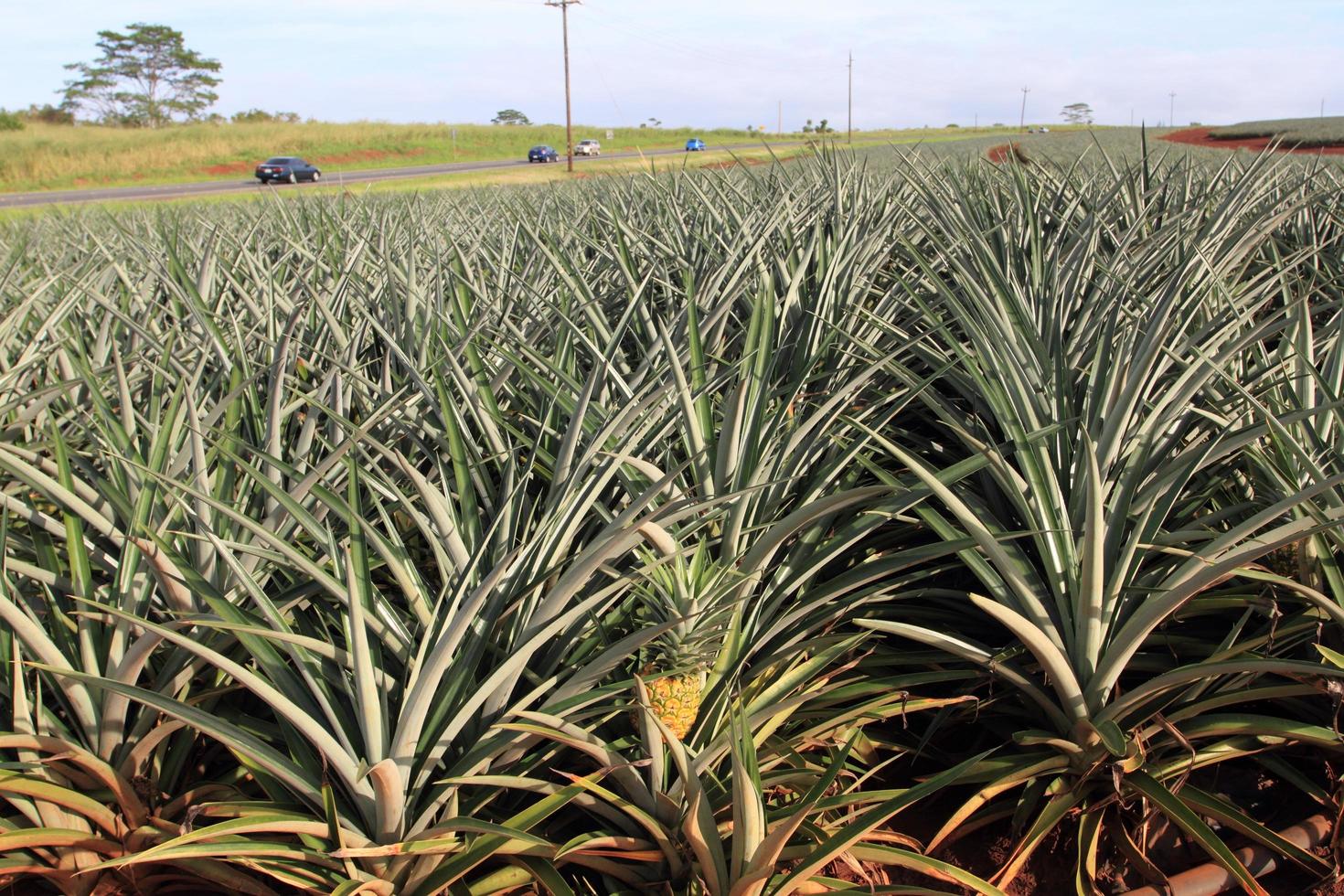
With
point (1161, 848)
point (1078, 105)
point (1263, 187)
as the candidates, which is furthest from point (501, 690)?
point (1078, 105)

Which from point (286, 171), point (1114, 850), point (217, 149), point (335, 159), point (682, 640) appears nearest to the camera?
point (682, 640)

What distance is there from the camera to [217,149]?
33281 mm

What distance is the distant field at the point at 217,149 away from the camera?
28734 mm

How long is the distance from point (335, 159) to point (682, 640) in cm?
3964

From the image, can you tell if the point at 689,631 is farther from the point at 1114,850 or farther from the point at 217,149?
the point at 217,149

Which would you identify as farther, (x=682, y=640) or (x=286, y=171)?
(x=286, y=171)

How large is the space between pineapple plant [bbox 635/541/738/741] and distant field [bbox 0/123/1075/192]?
22401mm

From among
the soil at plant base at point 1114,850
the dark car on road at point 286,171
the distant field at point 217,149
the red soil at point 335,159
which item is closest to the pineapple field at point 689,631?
the soil at plant base at point 1114,850

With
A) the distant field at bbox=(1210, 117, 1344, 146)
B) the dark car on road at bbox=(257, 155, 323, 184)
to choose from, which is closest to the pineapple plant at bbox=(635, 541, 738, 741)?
the distant field at bbox=(1210, 117, 1344, 146)

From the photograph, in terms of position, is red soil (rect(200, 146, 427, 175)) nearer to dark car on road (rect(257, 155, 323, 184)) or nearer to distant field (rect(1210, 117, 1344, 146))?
dark car on road (rect(257, 155, 323, 184))

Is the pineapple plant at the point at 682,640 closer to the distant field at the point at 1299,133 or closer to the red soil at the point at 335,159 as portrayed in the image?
the distant field at the point at 1299,133

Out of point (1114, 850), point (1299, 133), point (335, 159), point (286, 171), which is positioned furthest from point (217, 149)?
point (1114, 850)

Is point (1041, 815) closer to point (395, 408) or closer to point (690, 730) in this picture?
point (690, 730)

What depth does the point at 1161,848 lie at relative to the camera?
1.50 m
